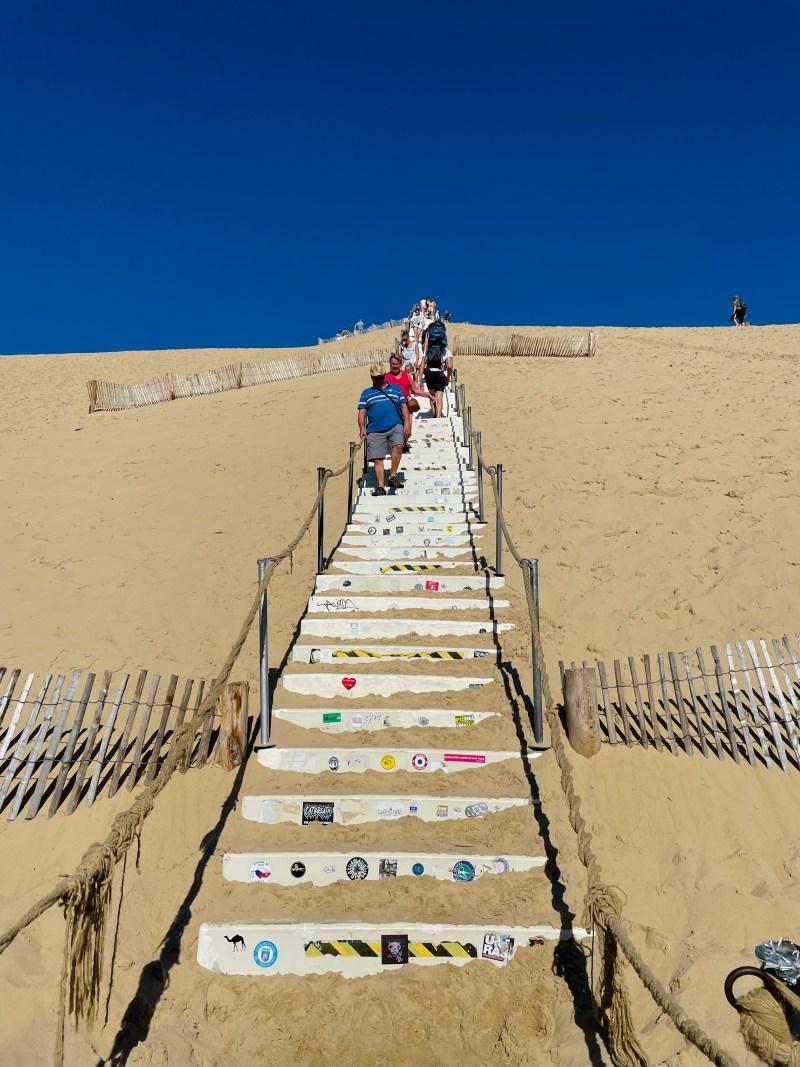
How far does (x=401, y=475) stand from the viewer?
9.96 meters

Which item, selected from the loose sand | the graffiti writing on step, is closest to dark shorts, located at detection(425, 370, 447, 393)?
the loose sand

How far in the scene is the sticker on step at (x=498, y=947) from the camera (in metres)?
3.25

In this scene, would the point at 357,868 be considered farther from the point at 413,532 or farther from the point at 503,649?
the point at 413,532

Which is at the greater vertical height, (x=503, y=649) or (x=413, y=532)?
(x=413, y=532)

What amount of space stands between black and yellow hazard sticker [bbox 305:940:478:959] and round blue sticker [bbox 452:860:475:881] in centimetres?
37

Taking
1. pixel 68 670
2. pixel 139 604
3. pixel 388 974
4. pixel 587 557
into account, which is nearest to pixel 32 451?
pixel 139 604

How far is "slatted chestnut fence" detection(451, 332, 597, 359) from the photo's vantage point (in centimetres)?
2022

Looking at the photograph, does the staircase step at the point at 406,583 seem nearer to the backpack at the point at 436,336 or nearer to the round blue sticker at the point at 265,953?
the round blue sticker at the point at 265,953

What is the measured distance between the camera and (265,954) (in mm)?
3312

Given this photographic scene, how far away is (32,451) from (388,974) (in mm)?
14222

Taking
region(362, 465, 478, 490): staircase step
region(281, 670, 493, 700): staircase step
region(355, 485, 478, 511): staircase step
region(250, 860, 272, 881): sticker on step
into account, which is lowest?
region(250, 860, 272, 881): sticker on step

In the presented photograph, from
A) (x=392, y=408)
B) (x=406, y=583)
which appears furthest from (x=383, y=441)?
(x=406, y=583)

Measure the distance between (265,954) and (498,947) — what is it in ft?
3.89

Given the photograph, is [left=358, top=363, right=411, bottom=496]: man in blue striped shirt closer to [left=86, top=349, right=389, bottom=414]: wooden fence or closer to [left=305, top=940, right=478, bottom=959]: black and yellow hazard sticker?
[left=305, top=940, right=478, bottom=959]: black and yellow hazard sticker
